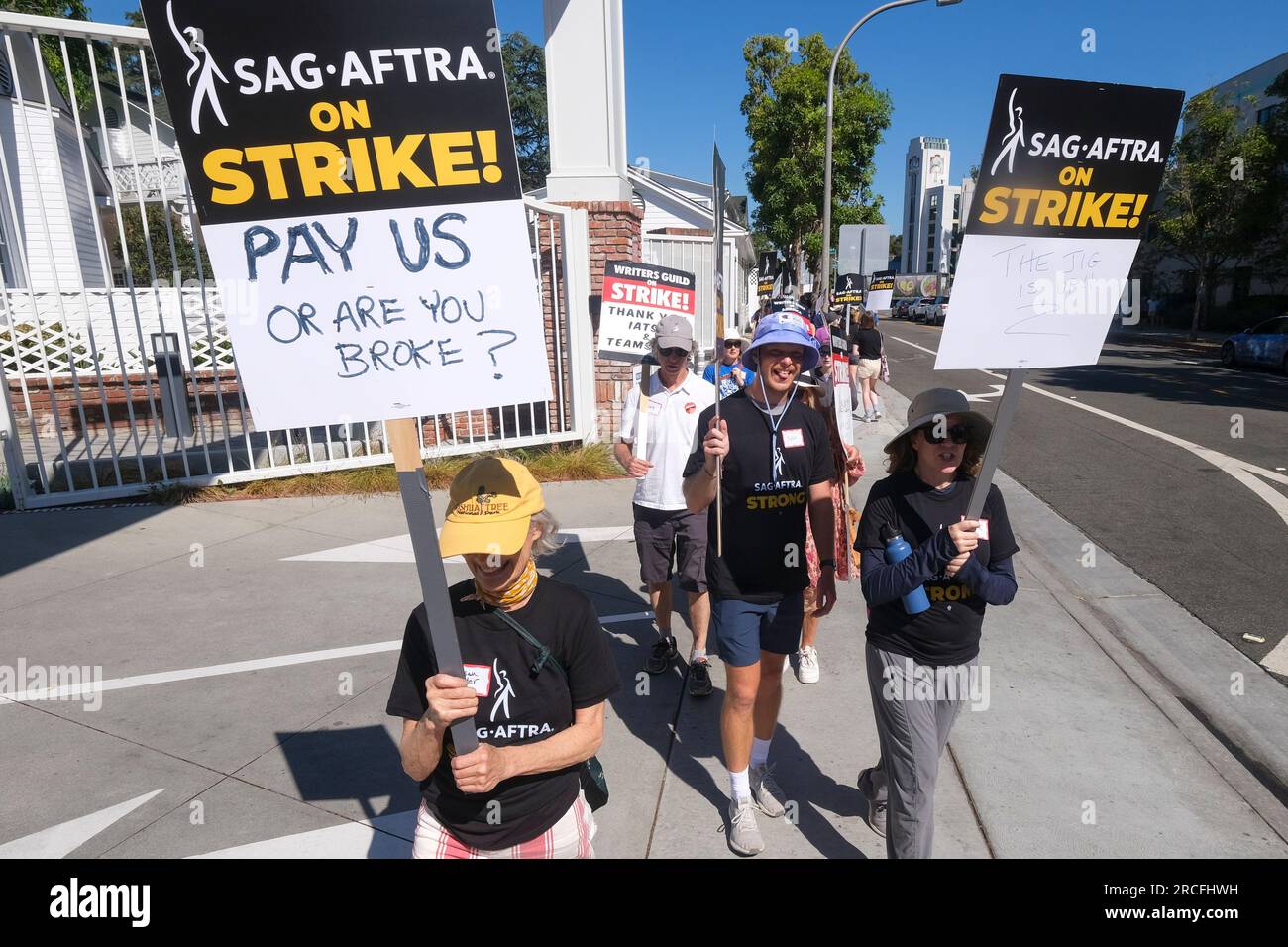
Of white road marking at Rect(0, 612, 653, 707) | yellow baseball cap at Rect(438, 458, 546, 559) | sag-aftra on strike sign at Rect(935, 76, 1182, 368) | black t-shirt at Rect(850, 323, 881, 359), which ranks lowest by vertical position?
white road marking at Rect(0, 612, 653, 707)

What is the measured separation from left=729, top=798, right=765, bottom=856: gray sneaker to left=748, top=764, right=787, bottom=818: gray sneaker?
0.42 feet

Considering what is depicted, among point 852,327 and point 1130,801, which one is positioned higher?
point 852,327

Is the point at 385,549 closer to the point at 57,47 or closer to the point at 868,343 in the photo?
the point at 868,343

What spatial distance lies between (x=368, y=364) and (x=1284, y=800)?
3.91 meters

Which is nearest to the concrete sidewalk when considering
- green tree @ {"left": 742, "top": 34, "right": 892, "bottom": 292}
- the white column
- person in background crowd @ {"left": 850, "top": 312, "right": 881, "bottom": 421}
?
the white column

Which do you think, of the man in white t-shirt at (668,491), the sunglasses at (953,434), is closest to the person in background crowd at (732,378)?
the man in white t-shirt at (668,491)

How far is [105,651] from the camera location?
4.21 metres

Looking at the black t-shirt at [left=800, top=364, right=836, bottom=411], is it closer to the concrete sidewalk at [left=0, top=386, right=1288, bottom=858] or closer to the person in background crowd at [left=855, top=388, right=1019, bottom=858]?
the person in background crowd at [left=855, top=388, right=1019, bottom=858]

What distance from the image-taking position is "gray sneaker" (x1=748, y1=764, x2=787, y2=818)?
3.03 m

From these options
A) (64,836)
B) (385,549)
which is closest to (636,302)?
(385,549)
